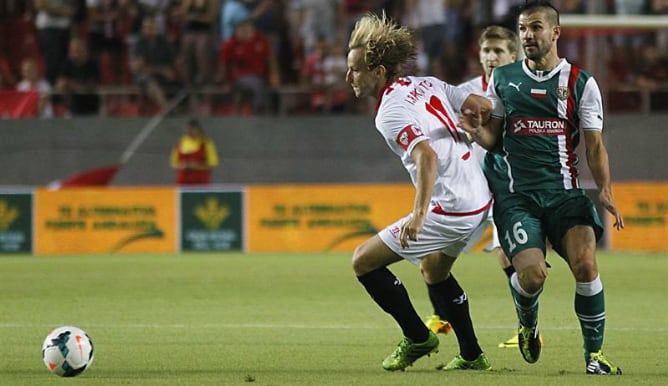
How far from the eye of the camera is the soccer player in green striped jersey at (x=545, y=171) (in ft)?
22.4

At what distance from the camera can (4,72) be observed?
806 inches

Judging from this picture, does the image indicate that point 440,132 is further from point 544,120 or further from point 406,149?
point 544,120

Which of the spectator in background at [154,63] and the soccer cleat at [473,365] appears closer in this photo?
the soccer cleat at [473,365]

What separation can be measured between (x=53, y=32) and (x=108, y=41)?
0.91 meters

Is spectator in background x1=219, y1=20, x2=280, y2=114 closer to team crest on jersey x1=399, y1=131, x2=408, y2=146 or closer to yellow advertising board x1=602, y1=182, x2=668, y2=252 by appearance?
yellow advertising board x1=602, y1=182, x2=668, y2=252

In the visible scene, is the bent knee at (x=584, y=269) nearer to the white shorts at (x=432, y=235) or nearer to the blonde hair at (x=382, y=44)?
the white shorts at (x=432, y=235)

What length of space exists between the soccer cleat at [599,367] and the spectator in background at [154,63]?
534 inches

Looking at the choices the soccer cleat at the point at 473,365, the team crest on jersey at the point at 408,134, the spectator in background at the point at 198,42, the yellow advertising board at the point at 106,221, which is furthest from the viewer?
the spectator in background at the point at 198,42

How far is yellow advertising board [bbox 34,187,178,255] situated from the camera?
1809cm

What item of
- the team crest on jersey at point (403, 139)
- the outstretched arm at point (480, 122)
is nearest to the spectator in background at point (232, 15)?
the outstretched arm at point (480, 122)

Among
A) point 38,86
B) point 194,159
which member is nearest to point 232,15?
point 194,159

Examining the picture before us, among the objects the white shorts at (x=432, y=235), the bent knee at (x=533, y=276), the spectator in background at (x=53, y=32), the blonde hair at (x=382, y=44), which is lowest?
the bent knee at (x=533, y=276)

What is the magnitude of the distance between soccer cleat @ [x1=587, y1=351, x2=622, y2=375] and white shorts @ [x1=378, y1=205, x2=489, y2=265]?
941 millimetres

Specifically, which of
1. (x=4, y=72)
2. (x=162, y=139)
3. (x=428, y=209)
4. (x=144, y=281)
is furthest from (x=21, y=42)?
(x=428, y=209)
